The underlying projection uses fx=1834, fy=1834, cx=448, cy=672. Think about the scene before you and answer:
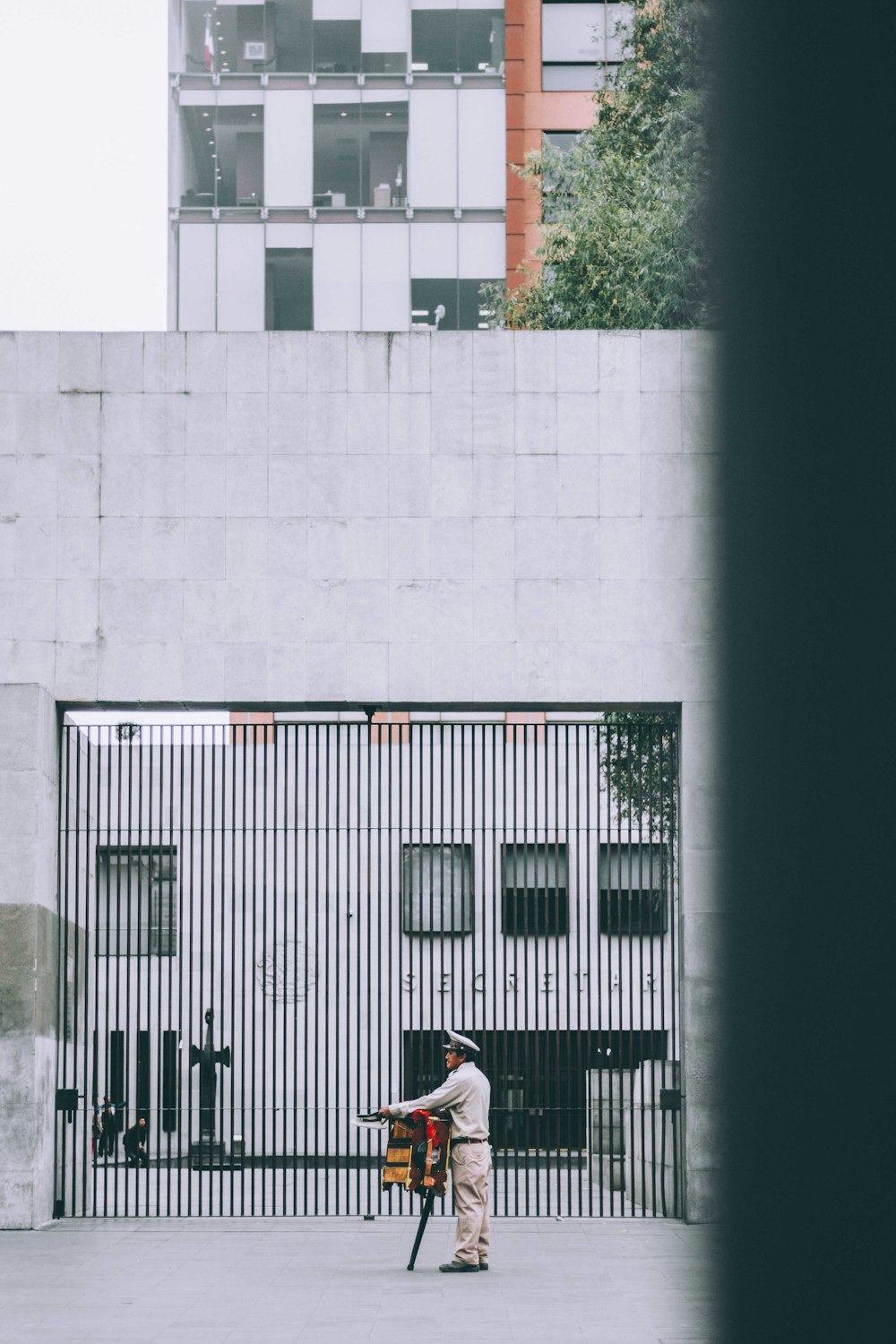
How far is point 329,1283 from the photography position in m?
12.1

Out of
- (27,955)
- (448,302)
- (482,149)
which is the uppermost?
(482,149)

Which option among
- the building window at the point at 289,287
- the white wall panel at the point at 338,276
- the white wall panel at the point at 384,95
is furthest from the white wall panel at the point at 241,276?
the white wall panel at the point at 384,95

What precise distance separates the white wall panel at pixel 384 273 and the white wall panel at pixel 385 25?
452 centimetres

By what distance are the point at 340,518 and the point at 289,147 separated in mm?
30474

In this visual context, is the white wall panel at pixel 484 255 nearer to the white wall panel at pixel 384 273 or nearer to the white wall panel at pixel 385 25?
the white wall panel at pixel 384 273

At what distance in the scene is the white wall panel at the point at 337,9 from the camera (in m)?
44.2

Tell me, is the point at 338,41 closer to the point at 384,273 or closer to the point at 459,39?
the point at 459,39

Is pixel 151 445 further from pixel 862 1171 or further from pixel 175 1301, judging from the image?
pixel 862 1171

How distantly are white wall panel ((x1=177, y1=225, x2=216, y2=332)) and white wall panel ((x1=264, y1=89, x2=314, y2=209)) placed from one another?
1.93 m

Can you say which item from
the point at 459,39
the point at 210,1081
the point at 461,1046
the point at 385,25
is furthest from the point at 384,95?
the point at 461,1046

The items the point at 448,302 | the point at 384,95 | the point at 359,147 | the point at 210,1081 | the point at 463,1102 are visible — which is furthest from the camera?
the point at 359,147

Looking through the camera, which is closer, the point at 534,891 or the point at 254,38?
the point at 534,891

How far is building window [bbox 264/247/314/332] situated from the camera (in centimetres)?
4316

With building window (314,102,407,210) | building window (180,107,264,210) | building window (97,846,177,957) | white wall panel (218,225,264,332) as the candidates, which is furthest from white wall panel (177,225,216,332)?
building window (97,846,177,957)
